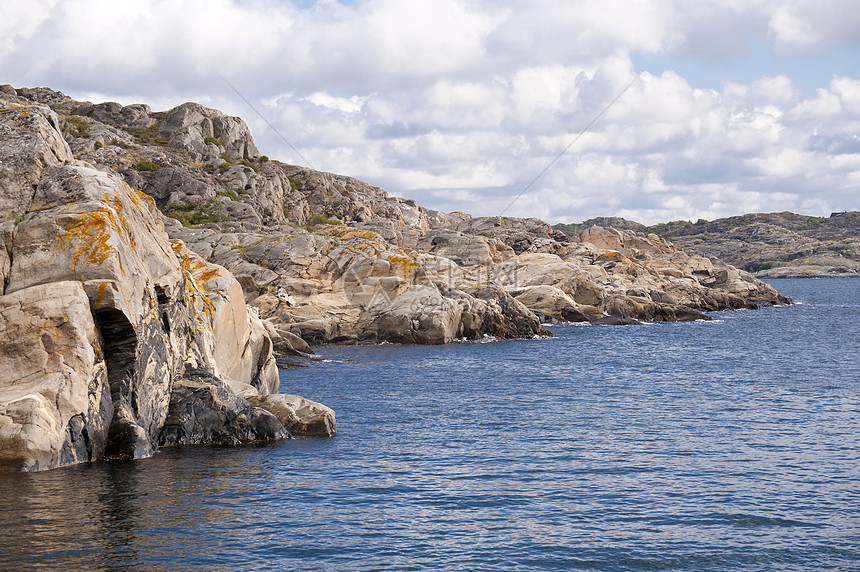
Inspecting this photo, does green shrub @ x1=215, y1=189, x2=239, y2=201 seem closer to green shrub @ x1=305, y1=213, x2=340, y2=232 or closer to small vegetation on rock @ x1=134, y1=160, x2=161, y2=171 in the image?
small vegetation on rock @ x1=134, y1=160, x2=161, y2=171

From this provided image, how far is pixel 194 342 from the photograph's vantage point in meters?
32.3

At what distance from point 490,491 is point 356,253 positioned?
5839cm

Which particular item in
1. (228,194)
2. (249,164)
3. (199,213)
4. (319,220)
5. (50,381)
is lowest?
(50,381)

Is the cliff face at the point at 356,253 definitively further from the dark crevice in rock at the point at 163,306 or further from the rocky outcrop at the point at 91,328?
the dark crevice in rock at the point at 163,306

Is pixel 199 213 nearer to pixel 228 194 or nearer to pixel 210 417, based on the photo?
pixel 228 194

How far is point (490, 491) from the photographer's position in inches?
971

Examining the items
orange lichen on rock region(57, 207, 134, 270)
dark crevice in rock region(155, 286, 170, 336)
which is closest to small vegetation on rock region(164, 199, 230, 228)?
dark crevice in rock region(155, 286, 170, 336)

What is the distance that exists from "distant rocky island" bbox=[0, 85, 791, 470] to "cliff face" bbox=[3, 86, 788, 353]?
29cm

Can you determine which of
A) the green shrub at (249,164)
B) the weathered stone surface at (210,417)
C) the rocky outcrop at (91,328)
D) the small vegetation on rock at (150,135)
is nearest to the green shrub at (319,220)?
the green shrub at (249,164)

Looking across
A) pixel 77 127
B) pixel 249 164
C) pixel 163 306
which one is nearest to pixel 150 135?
pixel 77 127

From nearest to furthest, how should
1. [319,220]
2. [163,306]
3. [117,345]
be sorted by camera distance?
[117,345] < [163,306] < [319,220]

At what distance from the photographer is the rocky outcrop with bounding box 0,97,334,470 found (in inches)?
965

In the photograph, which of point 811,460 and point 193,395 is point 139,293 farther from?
point 811,460

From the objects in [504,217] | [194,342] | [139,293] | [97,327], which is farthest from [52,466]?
[504,217]
